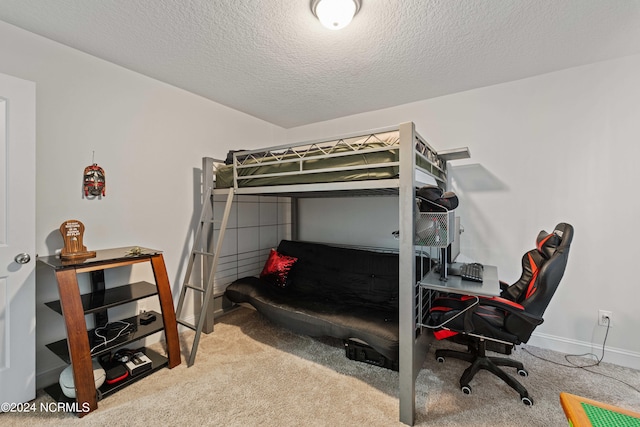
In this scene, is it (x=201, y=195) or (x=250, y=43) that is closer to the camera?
(x=250, y=43)

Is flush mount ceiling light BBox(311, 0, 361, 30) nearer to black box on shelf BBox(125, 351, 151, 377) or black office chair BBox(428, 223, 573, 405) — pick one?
black office chair BBox(428, 223, 573, 405)

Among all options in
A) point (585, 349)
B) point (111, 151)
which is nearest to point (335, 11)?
point (111, 151)

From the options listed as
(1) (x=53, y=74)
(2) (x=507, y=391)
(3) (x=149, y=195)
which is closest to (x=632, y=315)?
(2) (x=507, y=391)

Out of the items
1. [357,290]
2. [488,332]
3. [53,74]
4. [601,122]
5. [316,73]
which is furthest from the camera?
[357,290]

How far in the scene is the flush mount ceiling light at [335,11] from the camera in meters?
1.52

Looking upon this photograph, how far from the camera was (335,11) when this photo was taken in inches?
60.9

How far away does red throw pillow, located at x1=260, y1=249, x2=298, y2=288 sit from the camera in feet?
10.1

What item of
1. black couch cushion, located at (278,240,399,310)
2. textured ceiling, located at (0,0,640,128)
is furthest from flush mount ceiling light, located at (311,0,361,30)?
black couch cushion, located at (278,240,399,310)

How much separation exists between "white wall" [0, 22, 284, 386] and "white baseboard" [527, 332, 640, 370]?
3.45 m

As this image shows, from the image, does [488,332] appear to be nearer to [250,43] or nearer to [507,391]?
[507,391]

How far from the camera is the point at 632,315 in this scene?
217cm

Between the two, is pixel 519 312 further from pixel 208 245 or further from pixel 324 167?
pixel 208 245

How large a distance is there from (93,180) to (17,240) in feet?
1.90

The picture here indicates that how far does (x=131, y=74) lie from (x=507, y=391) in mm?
3778
